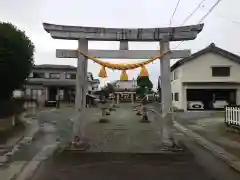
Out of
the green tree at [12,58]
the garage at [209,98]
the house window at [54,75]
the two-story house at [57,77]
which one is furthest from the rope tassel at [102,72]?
the house window at [54,75]

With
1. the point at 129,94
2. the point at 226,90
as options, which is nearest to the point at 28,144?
the point at 226,90

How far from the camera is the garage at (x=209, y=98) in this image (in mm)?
40250

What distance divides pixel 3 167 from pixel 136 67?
645 centimetres

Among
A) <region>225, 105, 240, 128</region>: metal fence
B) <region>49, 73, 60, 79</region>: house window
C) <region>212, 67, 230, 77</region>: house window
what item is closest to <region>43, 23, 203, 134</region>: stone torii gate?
<region>225, 105, 240, 128</region>: metal fence

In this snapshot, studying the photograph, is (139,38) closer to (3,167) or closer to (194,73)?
(3,167)

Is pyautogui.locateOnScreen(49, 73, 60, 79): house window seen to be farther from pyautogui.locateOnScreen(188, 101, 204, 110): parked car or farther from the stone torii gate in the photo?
the stone torii gate

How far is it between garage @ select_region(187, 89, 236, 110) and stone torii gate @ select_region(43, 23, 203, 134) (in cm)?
2671

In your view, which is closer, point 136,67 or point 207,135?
point 136,67

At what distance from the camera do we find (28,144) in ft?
48.2

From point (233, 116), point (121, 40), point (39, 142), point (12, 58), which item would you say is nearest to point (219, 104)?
point (233, 116)

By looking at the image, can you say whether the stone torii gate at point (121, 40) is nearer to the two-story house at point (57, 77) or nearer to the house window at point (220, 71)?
the house window at point (220, 71)

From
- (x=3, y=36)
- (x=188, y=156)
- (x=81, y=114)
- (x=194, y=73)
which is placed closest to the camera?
(x=188, y=156)

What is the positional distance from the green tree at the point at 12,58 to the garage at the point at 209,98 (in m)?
24.1

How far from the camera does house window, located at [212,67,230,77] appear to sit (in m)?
39.5
